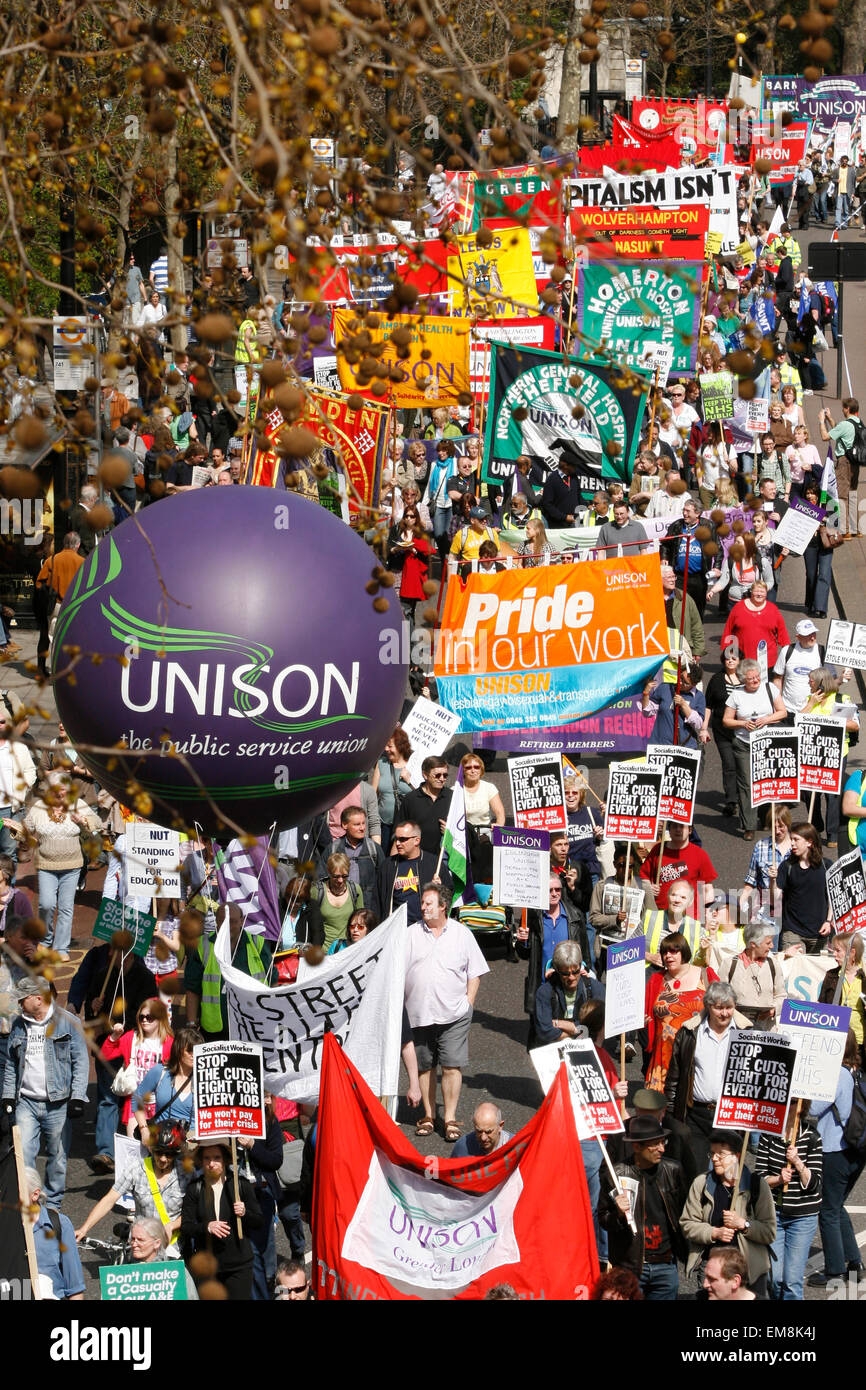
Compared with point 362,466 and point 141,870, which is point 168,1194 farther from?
point 362,466

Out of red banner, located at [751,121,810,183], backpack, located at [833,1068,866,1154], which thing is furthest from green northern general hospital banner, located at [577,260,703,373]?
red banner, located at [751,121,810,183]

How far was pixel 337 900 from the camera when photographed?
12547 millimetres

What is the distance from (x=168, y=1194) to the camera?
10273 millimetres

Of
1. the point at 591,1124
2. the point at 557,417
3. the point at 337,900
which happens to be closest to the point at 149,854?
the point at 337,900

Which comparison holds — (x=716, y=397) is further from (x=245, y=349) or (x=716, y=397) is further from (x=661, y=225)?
(x=245, y=349)

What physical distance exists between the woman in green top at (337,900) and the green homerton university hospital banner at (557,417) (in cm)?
618

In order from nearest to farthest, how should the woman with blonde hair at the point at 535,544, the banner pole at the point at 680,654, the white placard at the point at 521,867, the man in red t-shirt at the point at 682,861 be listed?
the white placard at the point at 521,867
the man in red t-shirt at the point at 682,861
the banner pole at the point at 680,654
the woman with blonde hair at the point at 535,544

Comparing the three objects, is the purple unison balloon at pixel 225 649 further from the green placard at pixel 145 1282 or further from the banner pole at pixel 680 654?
the banner pole at pixel 680 654

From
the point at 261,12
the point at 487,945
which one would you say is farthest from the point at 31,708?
the point at 487,945

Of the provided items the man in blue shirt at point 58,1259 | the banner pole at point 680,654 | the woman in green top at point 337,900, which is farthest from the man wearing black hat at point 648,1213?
the banner pole at point 680,654

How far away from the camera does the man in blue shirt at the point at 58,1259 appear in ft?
31.0

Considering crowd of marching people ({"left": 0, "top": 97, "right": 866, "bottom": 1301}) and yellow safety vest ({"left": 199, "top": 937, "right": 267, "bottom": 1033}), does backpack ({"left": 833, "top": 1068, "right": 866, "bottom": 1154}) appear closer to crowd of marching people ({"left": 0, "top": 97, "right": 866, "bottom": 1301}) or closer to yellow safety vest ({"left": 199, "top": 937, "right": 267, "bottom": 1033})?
crowd of marching people ({"left": 0, "top": 97, "right": 866, "bottom": 1301})

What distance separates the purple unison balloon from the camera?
6.70 metres

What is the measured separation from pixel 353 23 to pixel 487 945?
35.5 feet
